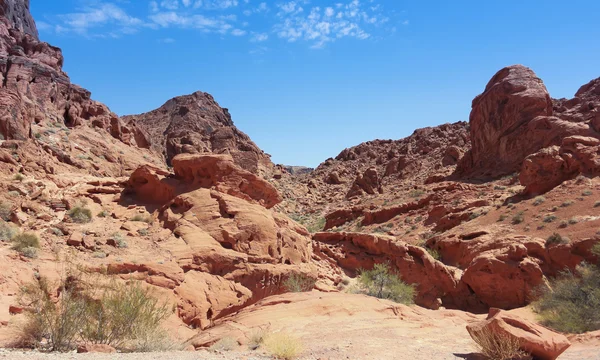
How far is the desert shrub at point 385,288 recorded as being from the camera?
55.1 feet

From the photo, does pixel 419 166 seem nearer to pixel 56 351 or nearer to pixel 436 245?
pixel 436 245

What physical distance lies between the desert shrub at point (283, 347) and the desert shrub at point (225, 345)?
0.95m

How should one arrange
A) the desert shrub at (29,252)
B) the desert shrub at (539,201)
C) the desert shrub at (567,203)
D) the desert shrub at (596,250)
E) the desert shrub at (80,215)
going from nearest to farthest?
the desert shrub at (29,252)
the desert shrub at (80,215)
the desert shrub at (596,250)
the desert shrub at (567,203)
the desert shrub at (539,201)

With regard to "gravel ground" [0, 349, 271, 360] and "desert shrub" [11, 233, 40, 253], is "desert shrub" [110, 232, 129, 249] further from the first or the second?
"gravel ground" [0, 349, 271, 360]

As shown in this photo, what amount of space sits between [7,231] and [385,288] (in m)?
13.8

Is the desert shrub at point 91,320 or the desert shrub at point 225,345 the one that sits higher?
the desert shrub at point 91,320

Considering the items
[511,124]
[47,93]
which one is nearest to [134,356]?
[47,93]

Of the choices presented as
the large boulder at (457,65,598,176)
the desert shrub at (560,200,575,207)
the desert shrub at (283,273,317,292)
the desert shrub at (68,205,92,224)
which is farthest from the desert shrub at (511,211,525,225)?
the desert shrub at (68,205,92,224)

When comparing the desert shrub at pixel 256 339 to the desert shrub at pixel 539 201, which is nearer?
the desert shrub at pixel 256 339

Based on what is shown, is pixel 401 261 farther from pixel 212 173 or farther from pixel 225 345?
pixel 225 345

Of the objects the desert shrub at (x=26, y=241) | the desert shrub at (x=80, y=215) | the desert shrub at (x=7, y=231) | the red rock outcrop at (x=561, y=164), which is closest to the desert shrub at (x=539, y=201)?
the red rock outcrop at (x=561, y=164)

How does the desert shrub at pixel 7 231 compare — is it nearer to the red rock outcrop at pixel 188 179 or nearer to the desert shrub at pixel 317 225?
the red rock outcrop at pixel 188 179

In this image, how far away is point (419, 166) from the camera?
6359 centimetres

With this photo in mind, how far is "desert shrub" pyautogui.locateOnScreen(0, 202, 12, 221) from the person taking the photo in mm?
11895
